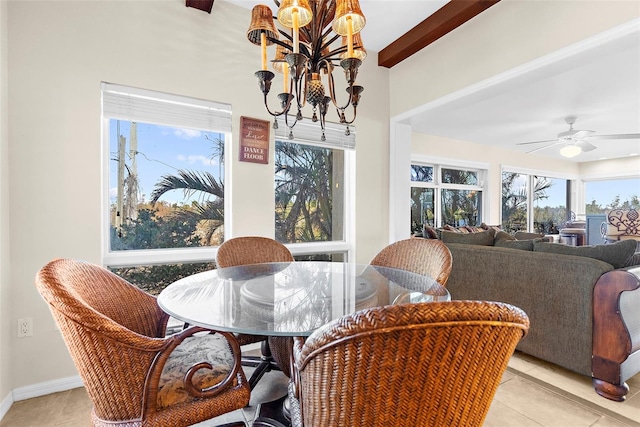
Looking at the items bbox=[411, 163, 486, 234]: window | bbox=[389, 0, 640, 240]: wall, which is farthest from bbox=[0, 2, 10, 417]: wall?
bbox=[411, 163, 486, 234]: window

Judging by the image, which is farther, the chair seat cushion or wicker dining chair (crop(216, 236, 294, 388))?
wicker dining chair (crop(216, 236, 294, 388))

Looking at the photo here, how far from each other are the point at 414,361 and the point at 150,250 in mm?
2296

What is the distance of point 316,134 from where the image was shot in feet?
9.86

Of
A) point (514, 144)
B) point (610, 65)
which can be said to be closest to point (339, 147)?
point (610, 65)

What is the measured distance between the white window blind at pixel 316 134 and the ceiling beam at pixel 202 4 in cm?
98

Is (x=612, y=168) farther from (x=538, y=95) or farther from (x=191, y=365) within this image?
(x=191, y=365)

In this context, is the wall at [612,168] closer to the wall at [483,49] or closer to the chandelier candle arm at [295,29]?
the wall at [483,49]

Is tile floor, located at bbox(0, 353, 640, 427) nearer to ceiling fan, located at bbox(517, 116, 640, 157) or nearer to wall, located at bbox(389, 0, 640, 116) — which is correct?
wall, located at bbox(389, 0, 640, 116)

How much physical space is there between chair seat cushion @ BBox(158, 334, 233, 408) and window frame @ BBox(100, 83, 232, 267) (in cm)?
110

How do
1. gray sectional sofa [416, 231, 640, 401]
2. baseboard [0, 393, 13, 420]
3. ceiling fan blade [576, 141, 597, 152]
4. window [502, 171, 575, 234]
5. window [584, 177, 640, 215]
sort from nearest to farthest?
baseboard [0, 393, 13, 420]
gray sectional sofa [416, 231, 640, 401]
ceiling fan blade [576, 141, 597, 152]
window [502, 171, 575, 234]
window [584, 177, 640, 215]

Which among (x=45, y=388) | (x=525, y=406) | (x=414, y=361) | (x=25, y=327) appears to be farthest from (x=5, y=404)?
(x=525, y=406)

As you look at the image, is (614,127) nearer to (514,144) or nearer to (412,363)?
(514,144)

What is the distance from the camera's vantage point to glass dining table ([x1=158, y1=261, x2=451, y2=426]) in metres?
1.09

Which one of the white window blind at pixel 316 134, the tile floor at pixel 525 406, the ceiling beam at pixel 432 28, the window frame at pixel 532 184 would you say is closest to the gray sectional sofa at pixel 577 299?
the tile floor at pixel 525 406
